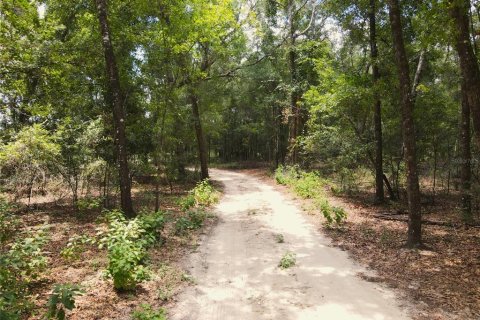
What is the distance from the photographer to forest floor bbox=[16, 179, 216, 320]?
5629 mm

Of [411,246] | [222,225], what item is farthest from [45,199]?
[411,246]

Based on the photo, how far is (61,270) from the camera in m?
7.04

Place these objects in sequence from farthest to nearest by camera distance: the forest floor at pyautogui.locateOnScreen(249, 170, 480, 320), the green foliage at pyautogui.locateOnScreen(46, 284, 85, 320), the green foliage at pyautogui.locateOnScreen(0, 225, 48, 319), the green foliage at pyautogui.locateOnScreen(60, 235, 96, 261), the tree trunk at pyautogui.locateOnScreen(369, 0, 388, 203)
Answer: the tree trunk at pyautogui.locateOnScreen(369, 0, 388, 203)
the green foliage at pyautogui.locateOnScreen(60, 235, 96, 261)
the forest floor at pyautogui.locateOnScreen(249, 170, 480, 320)
the green foliage at pyautogui.locateOnScreen(46, 284, 85, 320)
the green foliage at pyautogui.locateOnScreen(0, 225, 48, 319)

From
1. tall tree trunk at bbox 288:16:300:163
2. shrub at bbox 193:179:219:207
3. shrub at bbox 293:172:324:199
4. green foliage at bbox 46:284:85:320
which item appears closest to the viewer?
green foliage at bbox 46:284:85:320

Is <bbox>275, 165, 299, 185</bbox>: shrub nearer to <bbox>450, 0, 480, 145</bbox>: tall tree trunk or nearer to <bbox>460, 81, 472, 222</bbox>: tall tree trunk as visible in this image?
<bbox>460, 81, 472, 222</bbox>: tall tree trunk

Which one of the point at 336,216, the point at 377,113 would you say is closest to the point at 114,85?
the point at 336,216

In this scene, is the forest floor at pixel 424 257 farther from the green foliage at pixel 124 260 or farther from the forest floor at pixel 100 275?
A: the green foliage at pixel 124 260

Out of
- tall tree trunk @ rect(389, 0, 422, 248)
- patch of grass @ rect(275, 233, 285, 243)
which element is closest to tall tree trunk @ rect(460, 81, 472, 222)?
tall tree trunk @ rect(389, 0, 422, 248)

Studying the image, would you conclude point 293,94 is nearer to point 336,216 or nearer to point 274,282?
point 336,216

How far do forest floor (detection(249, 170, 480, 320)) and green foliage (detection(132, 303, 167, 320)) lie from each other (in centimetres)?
400

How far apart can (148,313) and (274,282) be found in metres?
2.57

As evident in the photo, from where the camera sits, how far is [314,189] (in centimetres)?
1683

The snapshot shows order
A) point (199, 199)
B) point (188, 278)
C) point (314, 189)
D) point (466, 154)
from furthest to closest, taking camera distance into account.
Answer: point (314, 189) < point (199, 199) < point (466, 154) < point (188, 278)

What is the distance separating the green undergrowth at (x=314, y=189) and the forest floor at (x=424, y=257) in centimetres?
35
